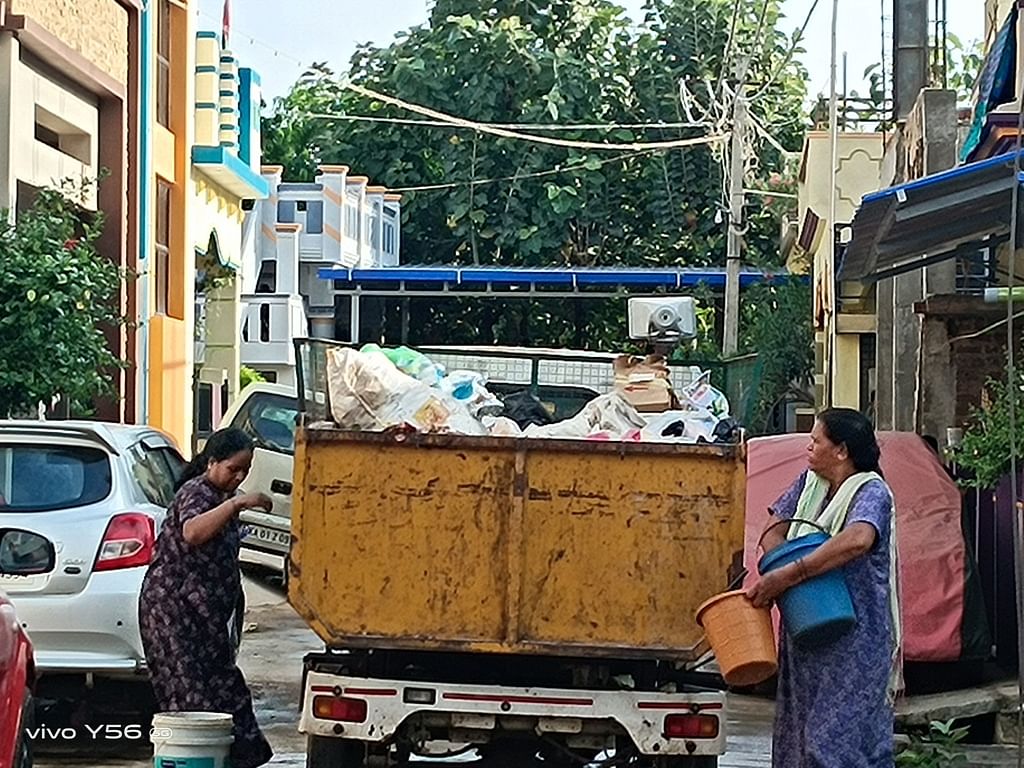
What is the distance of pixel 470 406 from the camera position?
835 cm

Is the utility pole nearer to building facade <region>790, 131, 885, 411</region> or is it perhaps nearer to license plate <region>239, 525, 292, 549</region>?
building facade <region>790, 131, 885, 411</region>

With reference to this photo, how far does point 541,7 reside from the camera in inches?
1902

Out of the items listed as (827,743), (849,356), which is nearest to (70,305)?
(827,743)

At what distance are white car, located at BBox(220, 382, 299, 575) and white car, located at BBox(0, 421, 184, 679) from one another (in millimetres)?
6703

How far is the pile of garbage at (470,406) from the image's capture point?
313 inches

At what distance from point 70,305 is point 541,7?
3536 cm

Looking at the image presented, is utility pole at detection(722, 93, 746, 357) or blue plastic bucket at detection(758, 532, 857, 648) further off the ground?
utility pole at detection(722, 93, 746, 357)

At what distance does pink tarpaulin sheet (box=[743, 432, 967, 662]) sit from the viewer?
454 inches

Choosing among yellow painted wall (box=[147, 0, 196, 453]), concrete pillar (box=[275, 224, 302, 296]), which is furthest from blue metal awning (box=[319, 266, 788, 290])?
yellow painted wall (box=[147, 0, 196, 453])

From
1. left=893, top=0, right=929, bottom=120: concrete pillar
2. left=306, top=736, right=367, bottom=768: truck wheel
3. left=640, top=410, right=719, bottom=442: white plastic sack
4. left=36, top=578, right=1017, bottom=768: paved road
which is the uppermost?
left=893, top=0, right=929, bottom=120: concrete pillar

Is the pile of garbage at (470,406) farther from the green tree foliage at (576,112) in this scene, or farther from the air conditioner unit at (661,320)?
the green tree foliage at (576,112)

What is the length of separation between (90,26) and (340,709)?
1420cm

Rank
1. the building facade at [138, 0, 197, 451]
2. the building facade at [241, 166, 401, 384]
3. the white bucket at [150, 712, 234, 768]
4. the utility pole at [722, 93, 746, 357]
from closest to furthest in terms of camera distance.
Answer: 1. the white bucket at [150, 712, 234, 768]
2. the building facade at [138, 0, 197, 451]
3. the utility pole at [722, 93, 746, 357]
4. the building facade at [241, 166, 401, 384]

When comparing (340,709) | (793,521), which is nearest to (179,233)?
(340,709)
